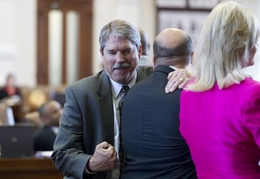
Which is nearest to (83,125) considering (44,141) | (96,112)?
(96,112)

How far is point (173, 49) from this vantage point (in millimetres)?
2039

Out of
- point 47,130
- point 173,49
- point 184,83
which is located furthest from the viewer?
point 47,130

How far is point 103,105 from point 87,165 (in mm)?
265

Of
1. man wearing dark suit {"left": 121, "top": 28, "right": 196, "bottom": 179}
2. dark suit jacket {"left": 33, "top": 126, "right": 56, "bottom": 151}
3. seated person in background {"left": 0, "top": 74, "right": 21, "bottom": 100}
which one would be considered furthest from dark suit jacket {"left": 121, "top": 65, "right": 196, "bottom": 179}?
seated person in background {"left": 0, "top": 74, "right": 21, "bottom": 100}

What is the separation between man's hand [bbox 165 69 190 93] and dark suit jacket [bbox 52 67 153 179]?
0.37 meters

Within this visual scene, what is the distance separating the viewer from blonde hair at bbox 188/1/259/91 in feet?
5.43

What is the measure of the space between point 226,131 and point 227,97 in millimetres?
105

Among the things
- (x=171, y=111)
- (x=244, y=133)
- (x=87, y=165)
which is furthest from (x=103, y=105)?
(x=244, y=133)

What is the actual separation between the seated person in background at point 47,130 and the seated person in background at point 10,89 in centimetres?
466

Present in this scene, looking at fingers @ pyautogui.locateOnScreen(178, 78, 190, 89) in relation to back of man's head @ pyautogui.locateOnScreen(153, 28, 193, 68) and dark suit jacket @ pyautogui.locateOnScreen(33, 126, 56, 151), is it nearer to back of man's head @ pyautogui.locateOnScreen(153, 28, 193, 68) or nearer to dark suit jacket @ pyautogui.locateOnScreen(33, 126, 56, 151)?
back of man's head @ pyautogui.locateOnScreen(153, 28, 193, 68)

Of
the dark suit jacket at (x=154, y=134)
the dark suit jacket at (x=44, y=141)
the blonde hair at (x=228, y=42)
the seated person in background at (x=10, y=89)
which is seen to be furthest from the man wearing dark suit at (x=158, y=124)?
the seated person in background at (x=10, y=89)

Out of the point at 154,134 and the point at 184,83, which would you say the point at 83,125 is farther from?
the point at 184,83

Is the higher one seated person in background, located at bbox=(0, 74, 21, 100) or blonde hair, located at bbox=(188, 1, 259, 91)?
blonde hair, located at bbox=(188, 1, 259, 91)

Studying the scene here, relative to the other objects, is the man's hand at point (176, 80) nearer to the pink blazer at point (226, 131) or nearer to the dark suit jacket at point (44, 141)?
the pink blazer at point (226, 131)
